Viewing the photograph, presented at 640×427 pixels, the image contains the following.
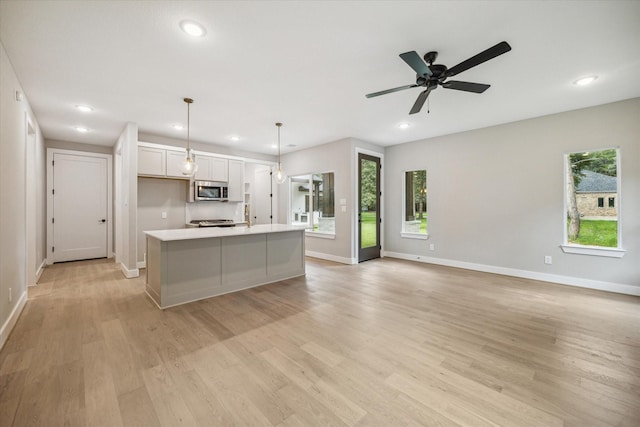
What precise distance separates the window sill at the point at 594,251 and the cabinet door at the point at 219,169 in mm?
6688

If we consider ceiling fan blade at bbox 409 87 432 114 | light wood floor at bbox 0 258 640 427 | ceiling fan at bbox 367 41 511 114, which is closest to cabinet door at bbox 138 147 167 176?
light wood floor at bbox 0 258 640 427

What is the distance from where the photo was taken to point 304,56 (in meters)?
2.67

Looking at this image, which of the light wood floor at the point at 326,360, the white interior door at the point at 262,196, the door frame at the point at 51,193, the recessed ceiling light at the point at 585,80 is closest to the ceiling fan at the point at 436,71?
the recessed ceiling light at the point at 585,80

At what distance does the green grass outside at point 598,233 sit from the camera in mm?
3971

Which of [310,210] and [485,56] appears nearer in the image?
[485,56]

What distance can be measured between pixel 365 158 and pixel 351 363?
4.80m

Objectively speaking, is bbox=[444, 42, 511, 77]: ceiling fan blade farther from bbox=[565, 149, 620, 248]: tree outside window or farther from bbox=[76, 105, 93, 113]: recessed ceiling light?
bbox=[76, 105, 93, 113]: recessed ceiling light

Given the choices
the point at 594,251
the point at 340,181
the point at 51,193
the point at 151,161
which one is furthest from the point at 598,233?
the point at 51,193

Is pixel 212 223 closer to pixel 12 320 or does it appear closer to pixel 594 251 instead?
pixel 12 320

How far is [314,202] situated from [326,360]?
192 inches

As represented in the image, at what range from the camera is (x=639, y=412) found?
1.66 meters

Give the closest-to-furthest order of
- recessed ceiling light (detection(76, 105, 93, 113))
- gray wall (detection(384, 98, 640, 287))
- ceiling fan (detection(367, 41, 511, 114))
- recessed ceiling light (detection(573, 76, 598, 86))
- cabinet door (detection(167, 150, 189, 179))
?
ceiling fan (detection(367, 41, 511, 114)) < recessed ceiling light (detection(573, 76, 598, 86)) < gray wall (detection(384, 98, 640, 287)) < recessed ceiling light (detection(76, 105, 93, 113)) < cabinet door (detection(167, 150, 189, 179))

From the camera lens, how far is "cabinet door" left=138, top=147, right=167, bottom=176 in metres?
5.15

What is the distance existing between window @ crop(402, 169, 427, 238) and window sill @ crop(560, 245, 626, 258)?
236 cm
